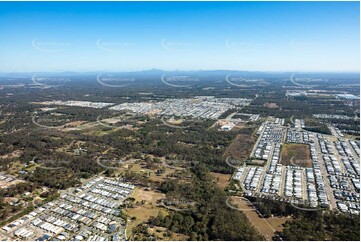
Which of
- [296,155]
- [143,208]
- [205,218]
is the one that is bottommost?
[296,155]

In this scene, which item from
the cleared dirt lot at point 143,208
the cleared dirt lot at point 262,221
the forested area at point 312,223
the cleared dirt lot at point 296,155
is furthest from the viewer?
the cleared dirt lot at point 296,155

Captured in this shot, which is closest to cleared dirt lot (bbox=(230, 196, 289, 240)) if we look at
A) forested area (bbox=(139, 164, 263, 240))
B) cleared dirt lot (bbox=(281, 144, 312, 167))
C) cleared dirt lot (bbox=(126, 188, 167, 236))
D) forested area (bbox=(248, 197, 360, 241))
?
forested area (bbox=(248, 197, 360, 241))

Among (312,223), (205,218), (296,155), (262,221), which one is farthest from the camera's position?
(296,155)

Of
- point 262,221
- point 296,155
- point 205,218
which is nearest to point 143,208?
point 205,218

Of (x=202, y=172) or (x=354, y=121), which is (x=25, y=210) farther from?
(x=354, y=121)

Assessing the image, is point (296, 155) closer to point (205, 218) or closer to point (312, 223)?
point (312, 223)

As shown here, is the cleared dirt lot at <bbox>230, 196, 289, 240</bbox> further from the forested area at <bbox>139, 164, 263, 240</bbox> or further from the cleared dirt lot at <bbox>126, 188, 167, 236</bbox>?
the cleared dirt lot at <bbox>126, 188, 167, 236</bbox>

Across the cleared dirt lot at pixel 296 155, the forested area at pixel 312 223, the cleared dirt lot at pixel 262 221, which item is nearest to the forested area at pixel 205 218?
the cleared dirt lot at pixel 262 221

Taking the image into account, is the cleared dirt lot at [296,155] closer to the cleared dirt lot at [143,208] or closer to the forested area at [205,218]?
the forested area at [205,218]

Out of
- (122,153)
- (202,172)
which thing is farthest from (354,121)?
(122,153)
